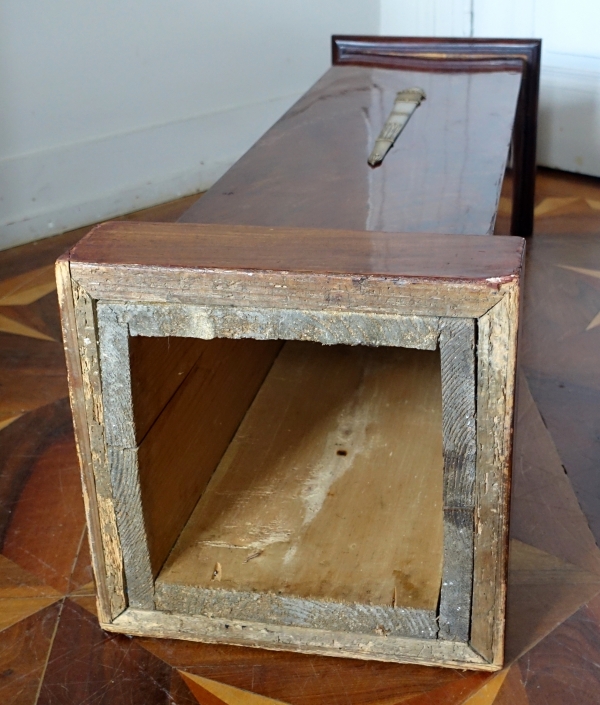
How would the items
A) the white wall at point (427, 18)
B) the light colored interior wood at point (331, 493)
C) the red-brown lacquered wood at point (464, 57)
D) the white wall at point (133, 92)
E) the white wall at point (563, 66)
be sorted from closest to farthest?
the light colored interior wood at point (331, 493) < the red-brown lacquered wood at point (464, 57) < the white wall at point (133, 92) < the white wall at point (563, 66) < the white wall at point (427, 18)

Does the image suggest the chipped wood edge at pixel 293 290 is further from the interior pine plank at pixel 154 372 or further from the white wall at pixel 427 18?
the white wall at pixel 427 18

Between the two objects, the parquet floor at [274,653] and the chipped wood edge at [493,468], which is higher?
the chipped wood edge at [493,468]

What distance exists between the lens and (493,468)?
820mm

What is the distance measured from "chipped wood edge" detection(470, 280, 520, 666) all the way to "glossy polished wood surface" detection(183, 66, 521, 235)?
0.97ft

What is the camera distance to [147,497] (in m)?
0.95

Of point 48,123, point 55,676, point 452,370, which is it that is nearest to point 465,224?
point 452,370

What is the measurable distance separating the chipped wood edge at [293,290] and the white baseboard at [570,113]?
79.6 inches

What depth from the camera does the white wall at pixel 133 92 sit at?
7.13 ft

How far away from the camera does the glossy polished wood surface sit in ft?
3.68

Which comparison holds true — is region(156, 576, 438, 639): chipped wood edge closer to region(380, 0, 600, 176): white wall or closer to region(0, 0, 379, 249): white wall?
region(0, 0, 379, 249): white wall

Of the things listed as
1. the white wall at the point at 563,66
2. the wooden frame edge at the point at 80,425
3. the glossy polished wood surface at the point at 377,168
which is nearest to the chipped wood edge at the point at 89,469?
the wooden frame edge at the point at 80,425

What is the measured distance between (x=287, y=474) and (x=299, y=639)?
0.94 ft

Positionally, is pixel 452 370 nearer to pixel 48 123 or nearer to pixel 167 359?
pixel 167 359

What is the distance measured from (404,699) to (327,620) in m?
0.11
